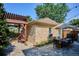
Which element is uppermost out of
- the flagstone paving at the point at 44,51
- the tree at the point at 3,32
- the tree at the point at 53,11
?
the tree at the point at 53,11

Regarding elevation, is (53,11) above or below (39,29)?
above

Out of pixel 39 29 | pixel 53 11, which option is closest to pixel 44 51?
pixel 39 29

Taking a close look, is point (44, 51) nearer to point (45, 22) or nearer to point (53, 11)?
point (45, 22)

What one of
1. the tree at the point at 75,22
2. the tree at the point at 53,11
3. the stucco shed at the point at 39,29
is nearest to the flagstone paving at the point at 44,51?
the stucco shed at the point at 39,29

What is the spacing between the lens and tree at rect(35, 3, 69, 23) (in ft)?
12.3

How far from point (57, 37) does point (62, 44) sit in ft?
0.39

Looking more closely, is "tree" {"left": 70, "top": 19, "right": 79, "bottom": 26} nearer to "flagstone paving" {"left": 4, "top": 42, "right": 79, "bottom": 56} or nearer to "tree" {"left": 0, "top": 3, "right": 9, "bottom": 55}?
"flagstone paving" {"left": 4, "top": 42, "right": 79, "bottom": 56}

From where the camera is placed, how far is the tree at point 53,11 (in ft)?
12.3

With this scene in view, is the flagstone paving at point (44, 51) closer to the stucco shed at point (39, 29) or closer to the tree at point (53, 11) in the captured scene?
the stucco shed at point (39, 29)

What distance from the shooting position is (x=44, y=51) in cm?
374

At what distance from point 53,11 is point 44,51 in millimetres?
556

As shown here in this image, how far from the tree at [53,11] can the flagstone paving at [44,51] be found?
1.28 ft

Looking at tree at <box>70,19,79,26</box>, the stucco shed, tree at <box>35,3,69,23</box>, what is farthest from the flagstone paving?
tree at <box>35,3,69,23</box>

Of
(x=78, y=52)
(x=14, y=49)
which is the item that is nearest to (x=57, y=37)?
(x=78, y=52)
